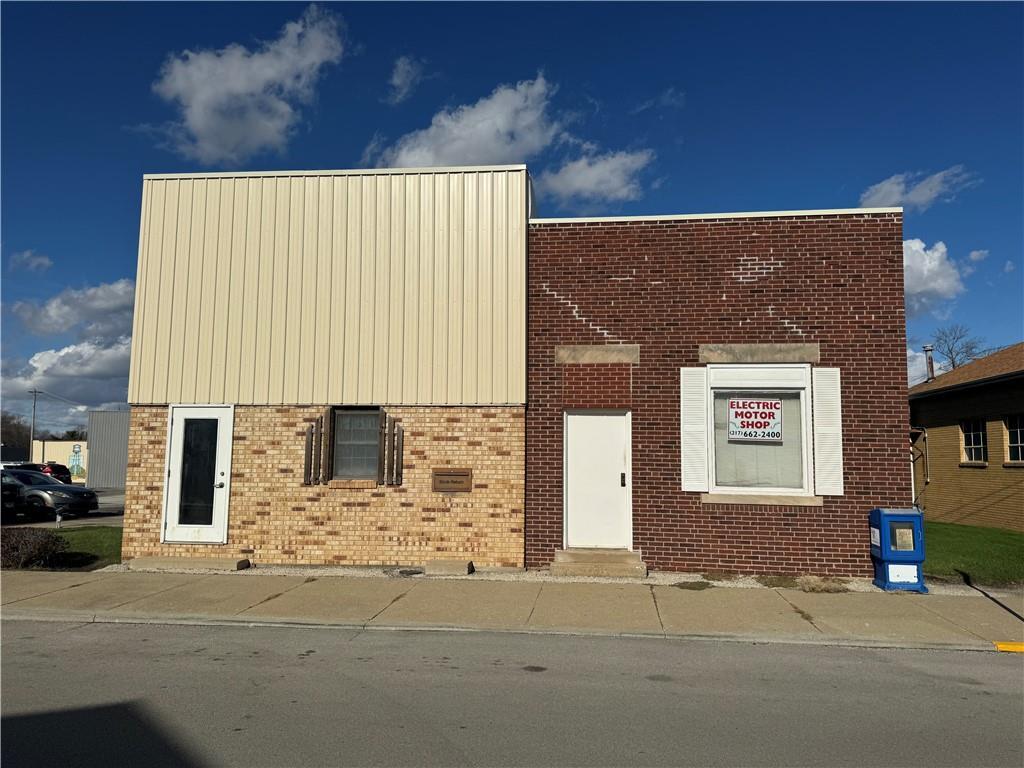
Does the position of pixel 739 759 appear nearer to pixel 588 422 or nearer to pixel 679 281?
pixel 588 422

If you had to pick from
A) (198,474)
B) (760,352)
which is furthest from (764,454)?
(198,474)

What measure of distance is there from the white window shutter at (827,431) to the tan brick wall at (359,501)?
420 centimetres

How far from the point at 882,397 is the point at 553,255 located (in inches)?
203

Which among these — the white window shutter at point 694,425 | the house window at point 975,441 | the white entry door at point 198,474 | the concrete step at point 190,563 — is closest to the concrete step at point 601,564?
the white window shutter at point 694,425

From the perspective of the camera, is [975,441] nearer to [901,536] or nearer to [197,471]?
[901,536]

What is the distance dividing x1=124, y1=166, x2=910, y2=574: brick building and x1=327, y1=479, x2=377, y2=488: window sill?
2 cm

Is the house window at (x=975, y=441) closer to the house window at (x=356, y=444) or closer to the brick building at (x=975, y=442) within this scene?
the brick building at (x=975, y=442)

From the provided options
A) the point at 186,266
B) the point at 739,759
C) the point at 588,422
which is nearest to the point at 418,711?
the point at 739,759

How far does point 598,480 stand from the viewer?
440 inches

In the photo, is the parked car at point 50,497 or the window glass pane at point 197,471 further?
the parked car at point 50,497

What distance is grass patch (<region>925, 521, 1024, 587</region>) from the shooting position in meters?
10.4

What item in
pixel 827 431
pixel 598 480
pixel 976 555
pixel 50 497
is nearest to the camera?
pixel 827 431

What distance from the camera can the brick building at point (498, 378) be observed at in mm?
10781

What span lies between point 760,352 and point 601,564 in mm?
3815
